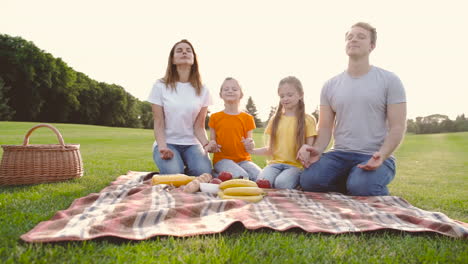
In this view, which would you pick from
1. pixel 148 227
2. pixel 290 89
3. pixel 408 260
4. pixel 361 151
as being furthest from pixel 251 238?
pixel 290 89

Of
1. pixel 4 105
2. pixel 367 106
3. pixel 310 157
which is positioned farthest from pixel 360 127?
pixel 4 105

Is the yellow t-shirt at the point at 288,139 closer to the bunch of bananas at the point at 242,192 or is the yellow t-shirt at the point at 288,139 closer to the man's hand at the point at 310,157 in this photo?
the man's hand at the point at 310,157

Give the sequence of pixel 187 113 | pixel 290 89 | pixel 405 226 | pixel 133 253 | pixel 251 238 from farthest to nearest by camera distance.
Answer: pixel 187 113 < pixel 290 89 < pixel 405 226 < pixel 251 238 < pixel 133 253

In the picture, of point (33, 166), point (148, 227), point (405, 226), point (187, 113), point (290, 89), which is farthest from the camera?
point (187, 113)

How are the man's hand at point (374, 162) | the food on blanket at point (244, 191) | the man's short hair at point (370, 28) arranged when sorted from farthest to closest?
1. the man's short hair at point (370, 28)
2. the man's hand at point (374, 162)
3. the food on blanket at point (244, 191)

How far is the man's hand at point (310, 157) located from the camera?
3705 millimetres

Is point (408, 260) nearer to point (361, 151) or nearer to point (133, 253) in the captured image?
point (133, 253)

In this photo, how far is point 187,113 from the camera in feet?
15.5

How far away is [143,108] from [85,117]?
15534mm

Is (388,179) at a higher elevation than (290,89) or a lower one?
lower

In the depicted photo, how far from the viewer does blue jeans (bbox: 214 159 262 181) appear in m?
4.32

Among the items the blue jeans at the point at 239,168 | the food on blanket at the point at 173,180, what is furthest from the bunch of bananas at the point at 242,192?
the blue jeans at the point at 239,168

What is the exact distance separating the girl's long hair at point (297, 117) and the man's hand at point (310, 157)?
0.27 m

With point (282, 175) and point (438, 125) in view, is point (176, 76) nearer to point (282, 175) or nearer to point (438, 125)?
point (282, 175)
